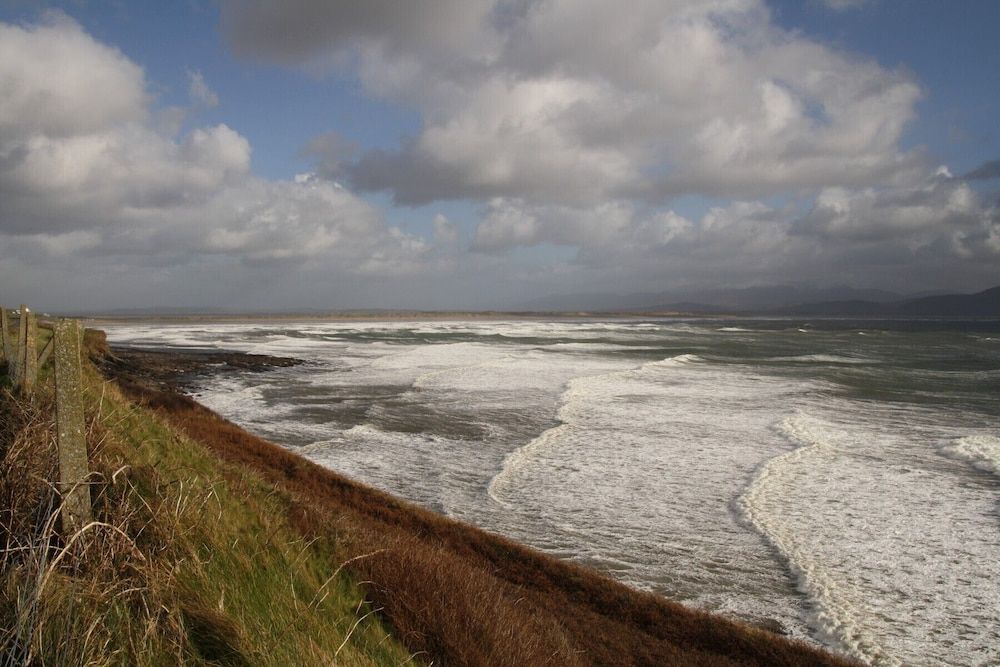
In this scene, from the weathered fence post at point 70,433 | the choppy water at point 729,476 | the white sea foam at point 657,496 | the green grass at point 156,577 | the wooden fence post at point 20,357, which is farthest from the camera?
the white sea foam at point 657,496

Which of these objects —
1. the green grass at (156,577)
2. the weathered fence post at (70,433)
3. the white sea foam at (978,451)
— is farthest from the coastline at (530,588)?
the white sea foam at (978,451)

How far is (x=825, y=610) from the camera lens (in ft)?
29.9

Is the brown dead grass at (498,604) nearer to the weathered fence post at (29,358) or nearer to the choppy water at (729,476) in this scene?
the choppy water at (729,476)

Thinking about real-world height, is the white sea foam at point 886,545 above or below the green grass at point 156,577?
below

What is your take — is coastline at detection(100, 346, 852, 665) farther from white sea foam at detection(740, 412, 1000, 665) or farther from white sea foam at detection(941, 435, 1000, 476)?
white sea foam at detection(941, 435, 1000, 476)

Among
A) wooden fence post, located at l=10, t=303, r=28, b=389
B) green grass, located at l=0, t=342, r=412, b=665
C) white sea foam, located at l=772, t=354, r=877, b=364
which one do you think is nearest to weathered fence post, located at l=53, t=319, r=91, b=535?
green grass, located at l=0, t=342, r=412, b=665

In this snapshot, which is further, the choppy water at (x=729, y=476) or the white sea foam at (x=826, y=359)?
the white sea foam at (x=826, y=359)

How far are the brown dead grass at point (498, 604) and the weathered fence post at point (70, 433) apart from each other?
2.18 m

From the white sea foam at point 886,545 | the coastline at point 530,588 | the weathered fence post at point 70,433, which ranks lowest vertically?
the white sea foam at point 886,545

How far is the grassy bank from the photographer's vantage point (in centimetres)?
384

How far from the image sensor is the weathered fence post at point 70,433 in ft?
14.1

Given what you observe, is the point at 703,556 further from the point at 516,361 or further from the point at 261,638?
the point at 516,361

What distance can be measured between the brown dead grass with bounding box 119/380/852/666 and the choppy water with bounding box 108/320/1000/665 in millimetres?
1245

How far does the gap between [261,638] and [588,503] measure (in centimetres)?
Result: 1051
